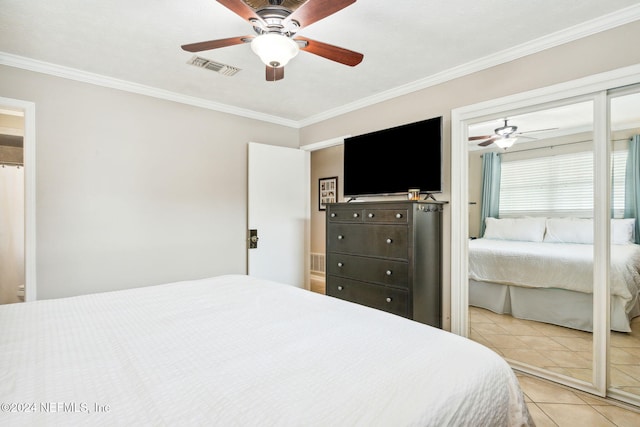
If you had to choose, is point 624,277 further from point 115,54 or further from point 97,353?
point 115,54

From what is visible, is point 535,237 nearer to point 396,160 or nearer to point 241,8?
point 396,160

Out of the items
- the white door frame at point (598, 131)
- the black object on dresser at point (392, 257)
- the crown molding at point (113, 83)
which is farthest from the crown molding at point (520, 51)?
the crown molding at point (113, 83)

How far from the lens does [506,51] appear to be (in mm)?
2496

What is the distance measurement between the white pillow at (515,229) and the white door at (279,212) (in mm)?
2354

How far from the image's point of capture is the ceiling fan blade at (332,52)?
75.3 inches

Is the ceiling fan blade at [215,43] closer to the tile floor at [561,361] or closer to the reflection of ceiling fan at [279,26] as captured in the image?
the reflection of ceiling fan at [279,26]

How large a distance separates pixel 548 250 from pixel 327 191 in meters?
3.84

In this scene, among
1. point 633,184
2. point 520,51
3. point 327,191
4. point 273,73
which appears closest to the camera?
point 633,184

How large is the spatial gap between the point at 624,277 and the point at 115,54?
4.00 metres

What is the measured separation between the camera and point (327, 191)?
5895mm

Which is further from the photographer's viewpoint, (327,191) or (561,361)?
(327,191)

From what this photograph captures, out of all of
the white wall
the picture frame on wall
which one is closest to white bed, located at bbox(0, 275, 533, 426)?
the white wall

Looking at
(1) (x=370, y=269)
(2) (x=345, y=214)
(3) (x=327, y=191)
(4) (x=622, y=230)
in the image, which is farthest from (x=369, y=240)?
(3) (x=327, y=191)

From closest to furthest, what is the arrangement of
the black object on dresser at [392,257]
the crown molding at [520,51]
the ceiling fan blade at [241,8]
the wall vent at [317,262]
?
the ceiling fan blade at [241,8], the crown molding at [520,51], the black object on dresser at [392,257], the wall vent at [317,262]
